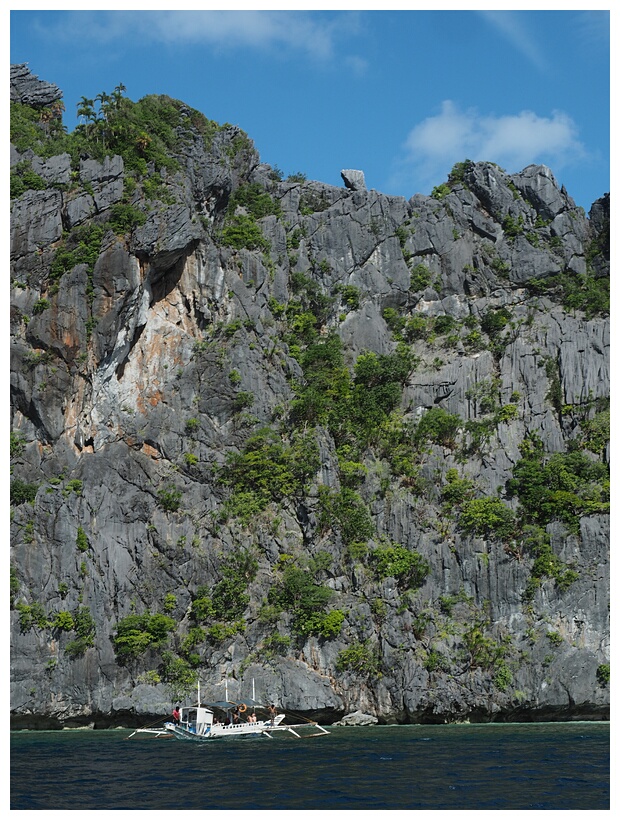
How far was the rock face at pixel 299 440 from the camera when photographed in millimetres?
45250

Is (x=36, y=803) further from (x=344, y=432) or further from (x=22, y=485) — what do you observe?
A: (x=344, y=432)

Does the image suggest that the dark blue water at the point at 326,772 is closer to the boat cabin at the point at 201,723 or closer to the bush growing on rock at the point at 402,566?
the boat cabin at the point at 201,723

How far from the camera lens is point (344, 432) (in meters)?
55.3

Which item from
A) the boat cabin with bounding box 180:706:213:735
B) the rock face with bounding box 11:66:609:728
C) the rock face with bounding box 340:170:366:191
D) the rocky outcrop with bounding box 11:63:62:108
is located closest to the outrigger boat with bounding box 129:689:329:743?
the boat cabin with bounding box 180:706:213:735

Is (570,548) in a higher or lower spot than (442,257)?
lower

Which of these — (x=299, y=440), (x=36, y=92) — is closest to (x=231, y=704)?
(x=299, y=440)

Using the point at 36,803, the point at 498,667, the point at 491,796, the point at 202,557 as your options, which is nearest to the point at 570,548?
the point at 498,667

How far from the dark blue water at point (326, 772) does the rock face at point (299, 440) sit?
8004mm

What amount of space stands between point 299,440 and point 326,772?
29.6 m

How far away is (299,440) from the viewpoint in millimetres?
52656

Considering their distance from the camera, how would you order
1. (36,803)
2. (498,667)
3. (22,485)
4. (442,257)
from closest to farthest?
(36,803) → (498,667) → (22,485) → (442,257)

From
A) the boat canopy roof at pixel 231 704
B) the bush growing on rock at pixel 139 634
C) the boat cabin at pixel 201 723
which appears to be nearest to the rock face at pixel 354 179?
the bush growing on rock at pixel 139 634

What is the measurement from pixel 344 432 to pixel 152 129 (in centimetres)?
2466

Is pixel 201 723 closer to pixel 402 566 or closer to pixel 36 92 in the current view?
pixel 402 566
